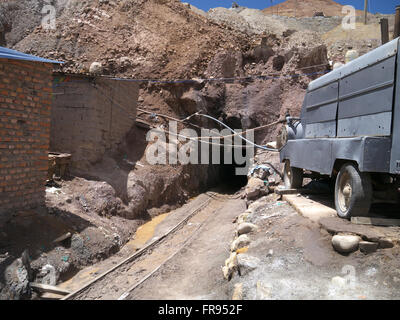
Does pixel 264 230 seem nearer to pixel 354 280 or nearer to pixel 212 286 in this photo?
pixel 212 286

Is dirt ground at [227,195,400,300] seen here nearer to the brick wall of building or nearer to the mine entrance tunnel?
the brick wall of building

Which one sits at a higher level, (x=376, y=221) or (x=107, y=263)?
(x=376, y=221)

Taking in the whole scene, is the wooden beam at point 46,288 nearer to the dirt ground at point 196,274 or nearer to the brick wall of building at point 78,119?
the dirt ground at point 196,274

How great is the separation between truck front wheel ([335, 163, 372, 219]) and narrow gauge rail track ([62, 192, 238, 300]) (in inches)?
140

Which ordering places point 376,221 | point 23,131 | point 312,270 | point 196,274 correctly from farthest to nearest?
point 196,274 < point 23,131 < point 376,221 < point 312,270

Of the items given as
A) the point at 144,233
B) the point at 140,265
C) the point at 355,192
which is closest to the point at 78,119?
the point at 144,233

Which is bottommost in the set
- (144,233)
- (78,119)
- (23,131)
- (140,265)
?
(140,265)

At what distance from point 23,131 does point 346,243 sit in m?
5.39

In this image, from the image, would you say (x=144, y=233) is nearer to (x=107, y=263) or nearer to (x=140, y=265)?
(x=140, y=265)

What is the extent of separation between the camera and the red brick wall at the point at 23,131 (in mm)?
5211

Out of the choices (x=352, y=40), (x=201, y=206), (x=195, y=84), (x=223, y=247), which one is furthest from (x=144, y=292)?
(x=352, y=40)

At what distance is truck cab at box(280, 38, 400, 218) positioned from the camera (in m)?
4.25

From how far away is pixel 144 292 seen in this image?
16.9 ft

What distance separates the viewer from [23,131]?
18.2 feet
